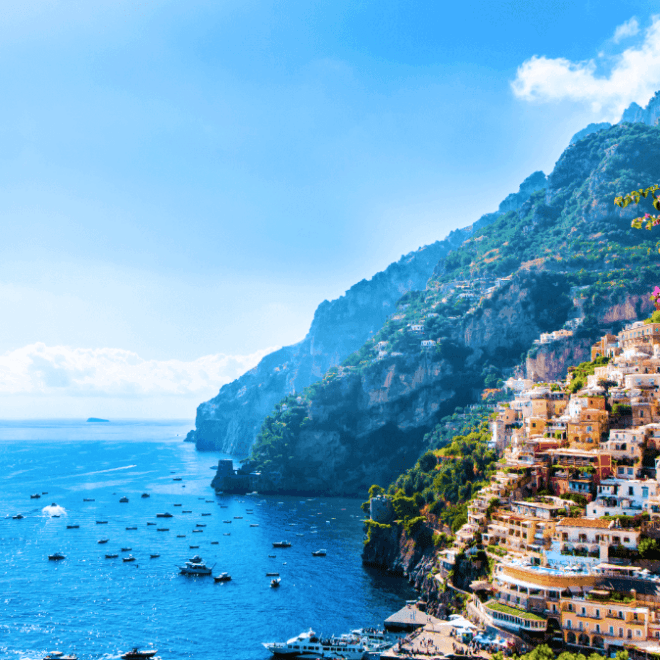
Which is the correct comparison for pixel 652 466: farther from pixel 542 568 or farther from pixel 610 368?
pixel 610 368

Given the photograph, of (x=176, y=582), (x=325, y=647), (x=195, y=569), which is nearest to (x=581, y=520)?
(x=325, y=647)

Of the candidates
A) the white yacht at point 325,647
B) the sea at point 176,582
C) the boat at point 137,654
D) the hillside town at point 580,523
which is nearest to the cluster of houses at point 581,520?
the hillside town at point 580,523

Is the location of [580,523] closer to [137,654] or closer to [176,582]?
[137,654]

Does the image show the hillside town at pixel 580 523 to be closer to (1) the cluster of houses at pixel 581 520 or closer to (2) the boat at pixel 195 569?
(1) the cluster of houses at pixel 581 520

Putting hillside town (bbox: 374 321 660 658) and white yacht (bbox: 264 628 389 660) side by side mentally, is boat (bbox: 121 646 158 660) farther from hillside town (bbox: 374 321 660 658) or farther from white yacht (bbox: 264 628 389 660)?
hillside town (bbox: 374 321 660 658)

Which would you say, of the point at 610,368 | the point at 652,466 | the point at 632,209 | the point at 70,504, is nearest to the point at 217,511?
the point at 70,504

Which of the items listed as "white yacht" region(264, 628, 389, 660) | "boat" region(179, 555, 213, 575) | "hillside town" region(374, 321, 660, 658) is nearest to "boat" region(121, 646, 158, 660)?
"white yacht" region(264, 628, 389, 660)
